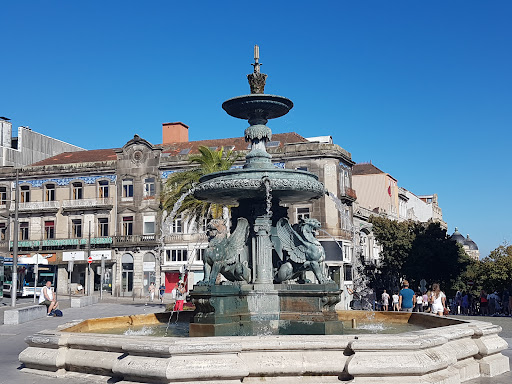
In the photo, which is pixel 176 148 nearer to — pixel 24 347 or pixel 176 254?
pixel 176 254

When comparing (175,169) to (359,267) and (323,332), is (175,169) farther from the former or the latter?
(323,332)

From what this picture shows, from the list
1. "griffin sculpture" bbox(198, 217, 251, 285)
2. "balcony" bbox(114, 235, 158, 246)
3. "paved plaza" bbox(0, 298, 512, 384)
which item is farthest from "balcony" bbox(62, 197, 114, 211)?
"griffin sculpture" bbox(198, 217, 251, 285)

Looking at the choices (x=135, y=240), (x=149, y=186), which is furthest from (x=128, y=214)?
(x=149, y=186)

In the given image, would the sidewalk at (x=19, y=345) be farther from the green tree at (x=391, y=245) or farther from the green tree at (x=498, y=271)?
the green tree at (x=391, y=245)

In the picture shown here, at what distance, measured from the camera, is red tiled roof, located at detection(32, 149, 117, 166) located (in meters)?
51.2

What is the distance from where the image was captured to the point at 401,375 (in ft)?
21.1

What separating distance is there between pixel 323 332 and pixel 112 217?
4077 cm

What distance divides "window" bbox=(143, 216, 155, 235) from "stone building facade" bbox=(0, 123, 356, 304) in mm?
79

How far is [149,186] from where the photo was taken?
47.4 meters

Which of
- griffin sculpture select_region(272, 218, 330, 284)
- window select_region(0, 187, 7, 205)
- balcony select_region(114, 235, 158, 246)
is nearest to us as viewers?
griffin sculpture select_region(272, 218, 330, 284)

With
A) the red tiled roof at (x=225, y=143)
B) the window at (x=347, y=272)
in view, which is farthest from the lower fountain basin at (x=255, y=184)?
the window at (x=347, y=272)

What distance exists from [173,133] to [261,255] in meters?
43.1

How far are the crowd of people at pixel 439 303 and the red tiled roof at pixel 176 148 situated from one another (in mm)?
18716

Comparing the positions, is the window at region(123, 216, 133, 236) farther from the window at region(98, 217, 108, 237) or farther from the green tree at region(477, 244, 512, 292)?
Answer: the green tree at region(477, 244, 512, 292)
